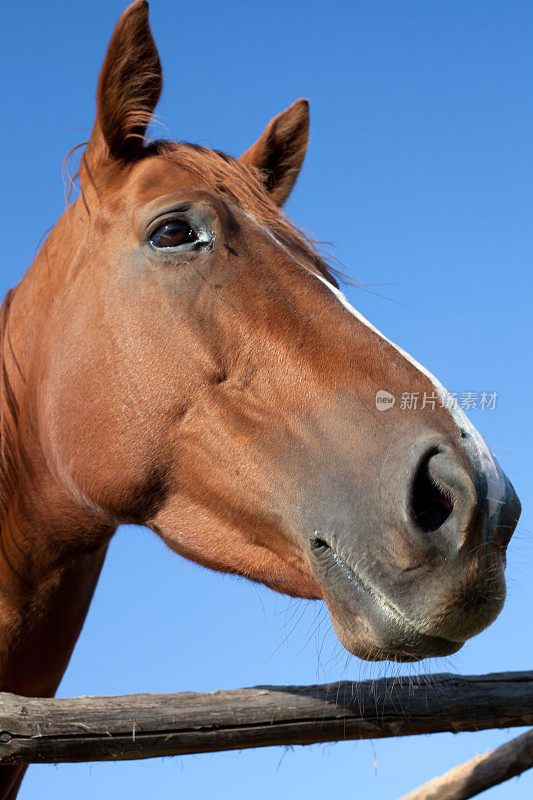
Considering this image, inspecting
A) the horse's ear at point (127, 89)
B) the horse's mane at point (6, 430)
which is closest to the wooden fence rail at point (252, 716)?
the horse's mane at point (6, 430)

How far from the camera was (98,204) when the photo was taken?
302cm

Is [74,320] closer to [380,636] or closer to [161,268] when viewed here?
[161,268]

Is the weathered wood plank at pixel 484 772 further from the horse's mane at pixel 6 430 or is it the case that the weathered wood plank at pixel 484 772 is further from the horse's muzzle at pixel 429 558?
the horse's mane at pixel 6 430

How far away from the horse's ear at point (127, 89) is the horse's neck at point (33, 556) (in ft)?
3.11

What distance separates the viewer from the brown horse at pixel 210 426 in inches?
80.7

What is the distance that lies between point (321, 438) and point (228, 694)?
1.04 meters

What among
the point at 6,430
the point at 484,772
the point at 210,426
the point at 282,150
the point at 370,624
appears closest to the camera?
the point at 370,624

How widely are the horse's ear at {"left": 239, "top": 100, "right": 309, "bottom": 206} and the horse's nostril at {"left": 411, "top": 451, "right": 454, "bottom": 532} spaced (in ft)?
6.89

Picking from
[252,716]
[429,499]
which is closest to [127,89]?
[429,499]

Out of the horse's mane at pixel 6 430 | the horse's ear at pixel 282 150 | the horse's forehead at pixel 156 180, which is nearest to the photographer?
the horse's forehead at pixel 156 180

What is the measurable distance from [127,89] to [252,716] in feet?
8.34

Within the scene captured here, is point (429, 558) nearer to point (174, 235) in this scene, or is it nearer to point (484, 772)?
point (174, 235)

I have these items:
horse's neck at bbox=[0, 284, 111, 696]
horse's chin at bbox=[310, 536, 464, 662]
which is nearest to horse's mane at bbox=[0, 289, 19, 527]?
horse's neck at bbox=[0, 284, 111, 696]

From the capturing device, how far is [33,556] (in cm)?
310
